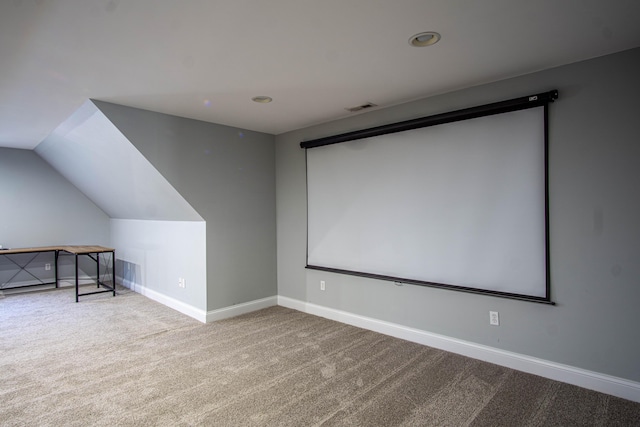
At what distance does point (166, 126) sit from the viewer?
12.4 feet

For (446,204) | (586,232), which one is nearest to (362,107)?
(446,204)

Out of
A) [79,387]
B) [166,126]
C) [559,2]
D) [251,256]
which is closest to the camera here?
[559,2]

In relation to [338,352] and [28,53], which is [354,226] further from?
[28,53]

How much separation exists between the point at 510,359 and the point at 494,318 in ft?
1.06

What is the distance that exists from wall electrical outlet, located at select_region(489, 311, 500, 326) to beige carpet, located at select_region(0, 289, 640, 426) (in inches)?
13.1

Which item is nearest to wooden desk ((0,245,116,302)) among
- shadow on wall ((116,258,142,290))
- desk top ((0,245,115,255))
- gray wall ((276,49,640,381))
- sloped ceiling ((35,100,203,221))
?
desk top ((0,245,115,255))

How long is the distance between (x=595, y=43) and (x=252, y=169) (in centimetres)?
350

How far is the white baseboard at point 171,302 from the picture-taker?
4.15 m

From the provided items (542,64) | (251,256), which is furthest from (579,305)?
(251,256)

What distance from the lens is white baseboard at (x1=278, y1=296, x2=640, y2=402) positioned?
2420mm

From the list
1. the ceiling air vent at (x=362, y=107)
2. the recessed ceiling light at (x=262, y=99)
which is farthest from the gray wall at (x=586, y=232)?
the recessed ceiling light at (x=262, y=99)

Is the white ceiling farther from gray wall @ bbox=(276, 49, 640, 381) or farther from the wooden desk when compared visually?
the wooden desk

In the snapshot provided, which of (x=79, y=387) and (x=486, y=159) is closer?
(x=79, y=387)

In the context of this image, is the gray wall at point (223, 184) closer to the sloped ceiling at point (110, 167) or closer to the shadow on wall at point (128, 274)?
the sloped ceiling at point (110, 167)
